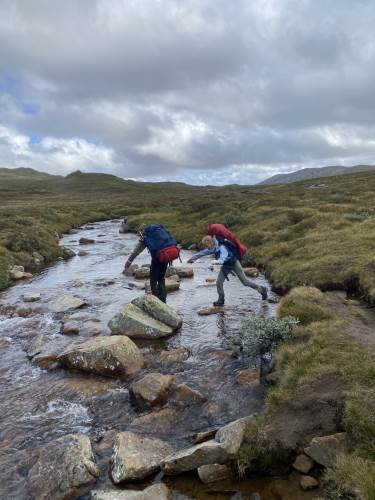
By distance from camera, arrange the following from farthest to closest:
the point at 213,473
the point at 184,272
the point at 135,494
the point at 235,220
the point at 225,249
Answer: the point at 235,220
the point at 184,272
the point at 225,249
the point at 213,473
the point at 135,494

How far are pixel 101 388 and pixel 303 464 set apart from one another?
5947 millimetres

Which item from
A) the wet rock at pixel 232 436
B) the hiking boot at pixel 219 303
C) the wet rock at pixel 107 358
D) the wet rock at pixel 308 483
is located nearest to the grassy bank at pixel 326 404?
the wet rock at pixel 232 436

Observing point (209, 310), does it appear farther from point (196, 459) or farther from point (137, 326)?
point (196, 459)

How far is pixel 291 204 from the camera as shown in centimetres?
4853

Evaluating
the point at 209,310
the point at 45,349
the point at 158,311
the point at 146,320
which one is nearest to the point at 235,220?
the point at 209,310

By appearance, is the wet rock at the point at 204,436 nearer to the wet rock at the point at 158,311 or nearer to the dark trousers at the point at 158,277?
the wet rock at the point at 158,311

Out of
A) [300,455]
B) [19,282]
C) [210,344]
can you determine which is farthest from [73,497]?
[19,282]

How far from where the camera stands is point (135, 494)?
271 inches

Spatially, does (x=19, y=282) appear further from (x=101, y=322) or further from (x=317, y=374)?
(x=317, y=374)

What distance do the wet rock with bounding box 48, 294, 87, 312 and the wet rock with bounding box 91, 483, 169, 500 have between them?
1244 cm

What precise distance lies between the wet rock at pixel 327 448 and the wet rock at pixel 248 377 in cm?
357

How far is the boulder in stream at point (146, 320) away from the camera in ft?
47.9

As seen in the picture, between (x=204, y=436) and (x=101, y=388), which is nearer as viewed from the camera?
(x=204, y=436)

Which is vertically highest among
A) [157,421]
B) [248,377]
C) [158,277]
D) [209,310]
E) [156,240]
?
[156,240]
